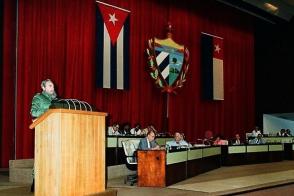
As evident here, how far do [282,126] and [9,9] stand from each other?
1347cm

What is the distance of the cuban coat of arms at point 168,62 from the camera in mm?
13625

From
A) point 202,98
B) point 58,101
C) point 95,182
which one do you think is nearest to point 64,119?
point 58,101

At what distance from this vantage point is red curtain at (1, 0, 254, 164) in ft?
33.1

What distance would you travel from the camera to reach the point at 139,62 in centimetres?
1350

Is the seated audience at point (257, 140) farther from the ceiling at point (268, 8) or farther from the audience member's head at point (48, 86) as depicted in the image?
the audience member's head at point (48, 86)

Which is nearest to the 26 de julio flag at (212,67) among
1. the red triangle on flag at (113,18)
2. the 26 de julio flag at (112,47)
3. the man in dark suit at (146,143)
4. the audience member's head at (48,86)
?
the 26 de julio flag at (112,47)

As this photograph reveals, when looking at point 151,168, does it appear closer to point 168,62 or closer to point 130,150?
point 130,150

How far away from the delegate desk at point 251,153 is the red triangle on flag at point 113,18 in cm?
411

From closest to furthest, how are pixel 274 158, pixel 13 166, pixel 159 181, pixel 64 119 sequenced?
pixel 64 119 < pixel 159 181 < pixel 13 166 < pixel 274 158

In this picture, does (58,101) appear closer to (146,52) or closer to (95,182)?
(95,182)

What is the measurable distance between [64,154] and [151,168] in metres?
3.16

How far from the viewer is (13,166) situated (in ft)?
26.7

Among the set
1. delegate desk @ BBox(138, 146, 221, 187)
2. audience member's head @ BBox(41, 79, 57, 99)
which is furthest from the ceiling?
audience member's head @ BBox(41, 79, 57, 99)

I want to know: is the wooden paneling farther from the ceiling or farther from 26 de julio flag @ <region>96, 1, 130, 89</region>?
the ceiling
